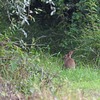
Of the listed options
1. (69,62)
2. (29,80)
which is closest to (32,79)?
(29,80)

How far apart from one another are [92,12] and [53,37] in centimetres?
123

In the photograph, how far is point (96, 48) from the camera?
10586 millimetres

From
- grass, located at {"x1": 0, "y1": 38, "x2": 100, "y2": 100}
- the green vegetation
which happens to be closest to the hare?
the green vegetation

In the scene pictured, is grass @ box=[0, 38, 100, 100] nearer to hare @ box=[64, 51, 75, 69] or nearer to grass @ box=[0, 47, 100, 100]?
grass @ box=[0, 47, 100, 100]

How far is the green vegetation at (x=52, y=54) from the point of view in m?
7.02

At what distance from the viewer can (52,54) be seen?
10.8 metres

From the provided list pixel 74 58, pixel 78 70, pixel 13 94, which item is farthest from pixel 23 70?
pixel 74 58

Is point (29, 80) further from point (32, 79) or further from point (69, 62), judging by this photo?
point (69, 62)

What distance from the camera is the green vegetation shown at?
7.02 meters

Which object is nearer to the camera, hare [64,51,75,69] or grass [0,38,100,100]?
grass [0,38,100,100]

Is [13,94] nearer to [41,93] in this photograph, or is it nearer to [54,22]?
→ [41,93]

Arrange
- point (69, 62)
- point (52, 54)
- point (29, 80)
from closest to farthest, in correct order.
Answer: point (29, 80) < point (69, 62) < point (52, 54)

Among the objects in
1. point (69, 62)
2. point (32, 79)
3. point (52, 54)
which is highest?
point (32, 79)

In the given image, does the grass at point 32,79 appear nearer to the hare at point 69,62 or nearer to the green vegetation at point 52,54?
the green vegetation at point 52,54
